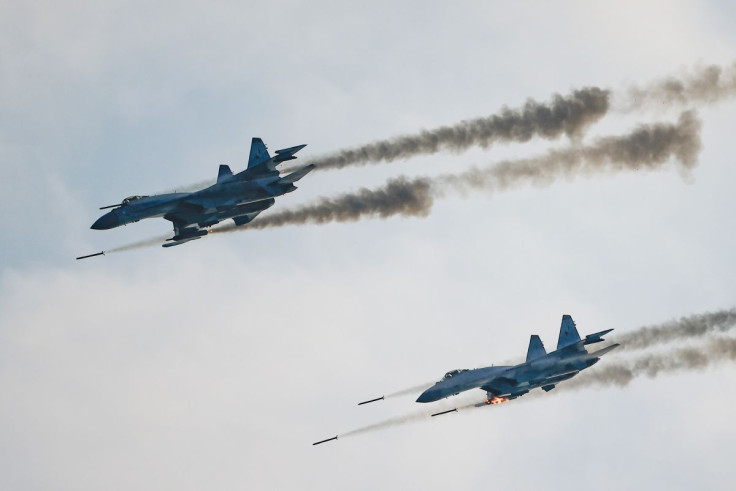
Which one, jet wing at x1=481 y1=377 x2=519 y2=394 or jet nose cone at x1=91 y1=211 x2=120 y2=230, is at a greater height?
jet nose cone at x1=91 y1=211 x2=120 y2=230

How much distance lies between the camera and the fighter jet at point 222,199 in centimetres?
9100

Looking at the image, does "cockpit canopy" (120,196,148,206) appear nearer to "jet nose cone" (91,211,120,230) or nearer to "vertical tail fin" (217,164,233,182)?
"jet nose cone" (91,211,120,230)

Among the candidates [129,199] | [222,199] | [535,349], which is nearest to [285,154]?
[222,199]

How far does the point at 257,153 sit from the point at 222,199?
14.4 ft

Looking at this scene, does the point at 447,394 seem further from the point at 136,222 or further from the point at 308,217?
the point at 136,222

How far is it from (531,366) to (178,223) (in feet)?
93.2

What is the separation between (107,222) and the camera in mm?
90312

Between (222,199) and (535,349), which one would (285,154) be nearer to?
(222,199)

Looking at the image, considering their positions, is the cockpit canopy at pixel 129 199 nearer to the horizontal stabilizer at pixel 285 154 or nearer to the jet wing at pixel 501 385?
the horizontal stabilizer at pixel 285 154

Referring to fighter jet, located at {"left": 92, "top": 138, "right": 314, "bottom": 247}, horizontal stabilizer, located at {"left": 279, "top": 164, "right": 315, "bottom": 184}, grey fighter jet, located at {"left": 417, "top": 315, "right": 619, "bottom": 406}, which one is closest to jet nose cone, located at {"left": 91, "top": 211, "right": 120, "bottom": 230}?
fighter jet, located at {"left": 92, "top": 138, "right": 314, "bottom": 247}

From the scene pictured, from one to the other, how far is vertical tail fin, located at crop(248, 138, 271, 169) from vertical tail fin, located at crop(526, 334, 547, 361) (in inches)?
1056

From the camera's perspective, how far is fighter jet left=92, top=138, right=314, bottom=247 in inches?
3583

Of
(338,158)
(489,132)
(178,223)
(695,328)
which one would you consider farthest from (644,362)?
(178,223)

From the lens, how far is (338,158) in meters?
94.1
